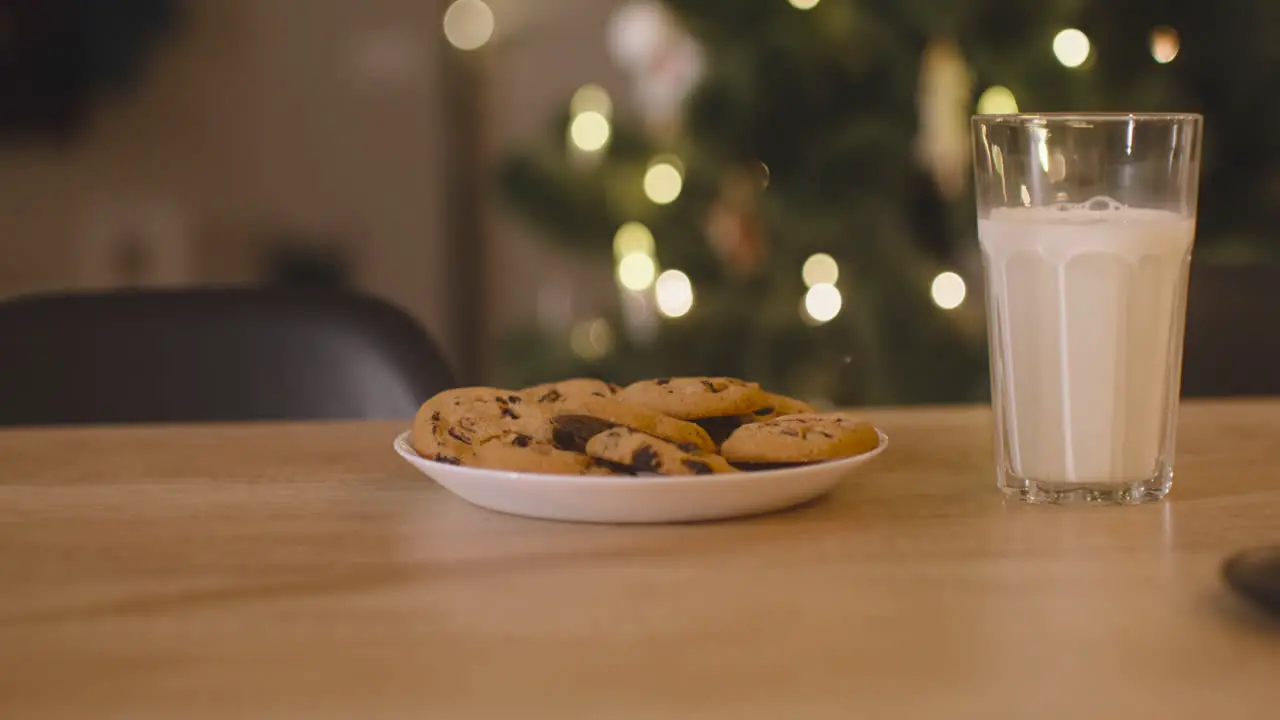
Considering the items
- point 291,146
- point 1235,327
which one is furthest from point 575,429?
point 291,146

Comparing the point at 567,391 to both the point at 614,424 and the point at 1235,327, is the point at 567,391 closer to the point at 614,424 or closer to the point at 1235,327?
the point at 614,424

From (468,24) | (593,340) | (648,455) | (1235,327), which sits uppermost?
(468,24)

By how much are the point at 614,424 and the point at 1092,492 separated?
22 centimetres

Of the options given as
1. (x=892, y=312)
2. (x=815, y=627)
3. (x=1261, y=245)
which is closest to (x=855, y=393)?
(x=892, y=312)

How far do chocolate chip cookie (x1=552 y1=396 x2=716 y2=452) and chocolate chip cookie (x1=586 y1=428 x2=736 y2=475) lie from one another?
0.01 m

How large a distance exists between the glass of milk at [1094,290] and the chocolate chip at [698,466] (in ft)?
0.55

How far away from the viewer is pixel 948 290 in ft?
6.45

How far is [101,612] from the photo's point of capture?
0.49 m

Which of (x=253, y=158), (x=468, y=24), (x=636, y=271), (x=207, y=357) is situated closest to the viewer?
(x=207, y=357)

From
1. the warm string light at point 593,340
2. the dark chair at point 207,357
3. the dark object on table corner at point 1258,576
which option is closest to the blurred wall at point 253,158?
the warm string light at point 593,340

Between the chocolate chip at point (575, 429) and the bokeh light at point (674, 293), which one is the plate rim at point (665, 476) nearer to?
the chocolate chip at point (575, 429)

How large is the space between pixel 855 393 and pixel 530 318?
3.27 feet

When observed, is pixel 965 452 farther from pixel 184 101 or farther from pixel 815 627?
pixel 184 101

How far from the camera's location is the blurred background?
1896 mm
